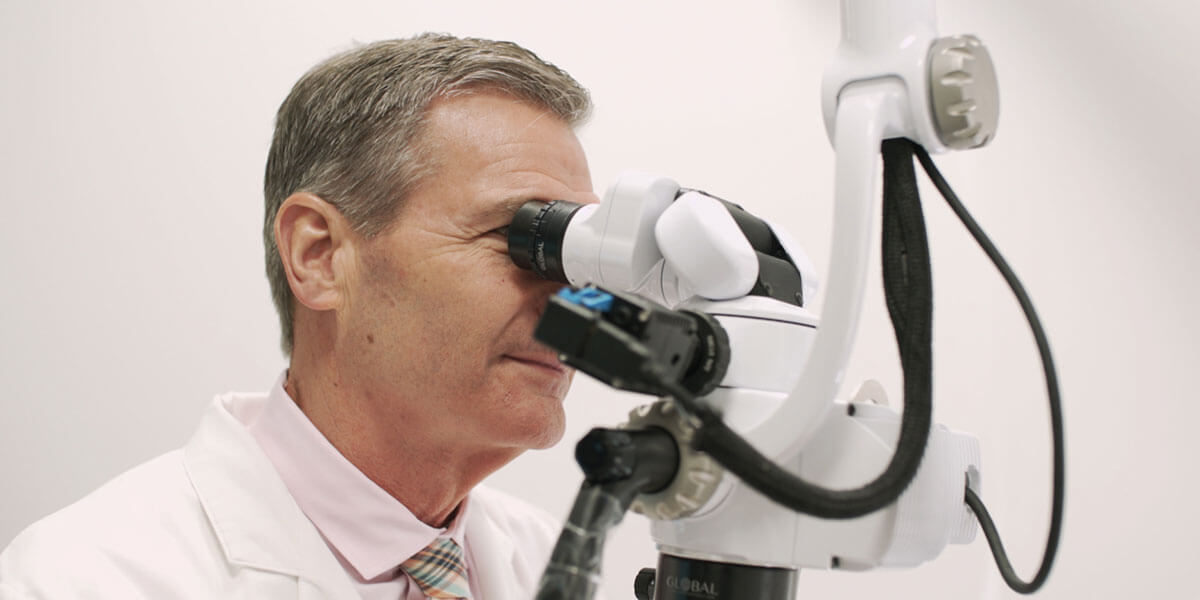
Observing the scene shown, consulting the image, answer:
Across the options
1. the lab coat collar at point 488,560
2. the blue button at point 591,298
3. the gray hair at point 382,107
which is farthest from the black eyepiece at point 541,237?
the lab coat collar at point 488,560

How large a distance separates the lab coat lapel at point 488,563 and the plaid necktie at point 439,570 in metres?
0.12

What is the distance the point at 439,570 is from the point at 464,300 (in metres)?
0.37

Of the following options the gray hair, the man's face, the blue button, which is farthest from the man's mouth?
the blue button

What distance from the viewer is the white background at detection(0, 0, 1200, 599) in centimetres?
155

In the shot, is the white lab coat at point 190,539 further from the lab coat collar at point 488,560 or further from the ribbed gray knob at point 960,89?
the ribbed gray knob at point 960,89

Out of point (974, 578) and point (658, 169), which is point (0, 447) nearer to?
point (658, 169)

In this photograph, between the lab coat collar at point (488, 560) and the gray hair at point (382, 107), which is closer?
the gray hair at point (382, 107)

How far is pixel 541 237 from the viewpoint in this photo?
896mm

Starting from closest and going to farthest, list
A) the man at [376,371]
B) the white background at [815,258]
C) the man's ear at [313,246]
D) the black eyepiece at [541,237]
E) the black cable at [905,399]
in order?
1. the black cable at [905,399]
2. the black eyepiece at [541,237]
3. the man at [376,371]
4. the man's ear at [313,246]
5. the white background at [815,258]

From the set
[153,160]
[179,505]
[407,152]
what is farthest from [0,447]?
[407,152]

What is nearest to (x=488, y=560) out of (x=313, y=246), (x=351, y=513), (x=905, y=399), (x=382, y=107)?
(x=351, y=513)

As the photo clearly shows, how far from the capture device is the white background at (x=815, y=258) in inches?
61.1

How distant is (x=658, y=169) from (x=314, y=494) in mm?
1000

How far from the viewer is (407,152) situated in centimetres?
106
